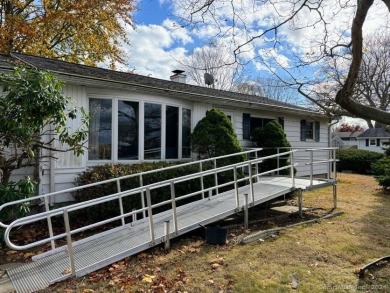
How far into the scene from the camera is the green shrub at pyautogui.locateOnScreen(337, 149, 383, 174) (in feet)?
72.4

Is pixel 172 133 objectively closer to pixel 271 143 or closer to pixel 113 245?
pixel 271 143

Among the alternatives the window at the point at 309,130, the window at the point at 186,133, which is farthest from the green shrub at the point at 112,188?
the window at the point at 309,130

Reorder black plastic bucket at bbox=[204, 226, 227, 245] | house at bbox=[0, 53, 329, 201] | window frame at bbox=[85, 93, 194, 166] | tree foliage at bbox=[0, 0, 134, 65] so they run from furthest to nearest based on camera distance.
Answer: tree foliage at bbox=[0, 0, 134, 65], window frame at bbox=[85, 93, 194, 166], house at bbox=[0, 53, 329, 201], black plastic bucket at bbox=[204, 226, 227, 245]

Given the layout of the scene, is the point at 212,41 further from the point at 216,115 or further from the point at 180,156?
the point at 180,156

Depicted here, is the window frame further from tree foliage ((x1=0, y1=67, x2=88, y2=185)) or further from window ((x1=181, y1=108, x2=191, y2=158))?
tree foliage ((x1=0, y1=67, x2=88, y2=185))

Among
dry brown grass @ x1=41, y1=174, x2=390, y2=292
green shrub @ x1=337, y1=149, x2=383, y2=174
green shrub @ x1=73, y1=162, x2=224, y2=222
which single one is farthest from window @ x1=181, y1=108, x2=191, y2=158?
green shrub @ x1=337, y1=149, x2=383, y2=174

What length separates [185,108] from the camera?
970 cm

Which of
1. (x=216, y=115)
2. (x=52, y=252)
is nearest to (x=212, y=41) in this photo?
(x=216, y=115)

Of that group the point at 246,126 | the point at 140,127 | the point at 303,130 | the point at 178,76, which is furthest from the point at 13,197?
the point at 303,130

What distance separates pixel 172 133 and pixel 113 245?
15.1 ft

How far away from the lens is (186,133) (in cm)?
974

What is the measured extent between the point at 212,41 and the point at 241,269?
4.75 m

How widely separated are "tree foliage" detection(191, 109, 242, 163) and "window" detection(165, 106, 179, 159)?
53 cm

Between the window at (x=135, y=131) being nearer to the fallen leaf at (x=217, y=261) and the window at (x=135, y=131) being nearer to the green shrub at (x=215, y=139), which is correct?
the green shrub at (x=215, y=139)
